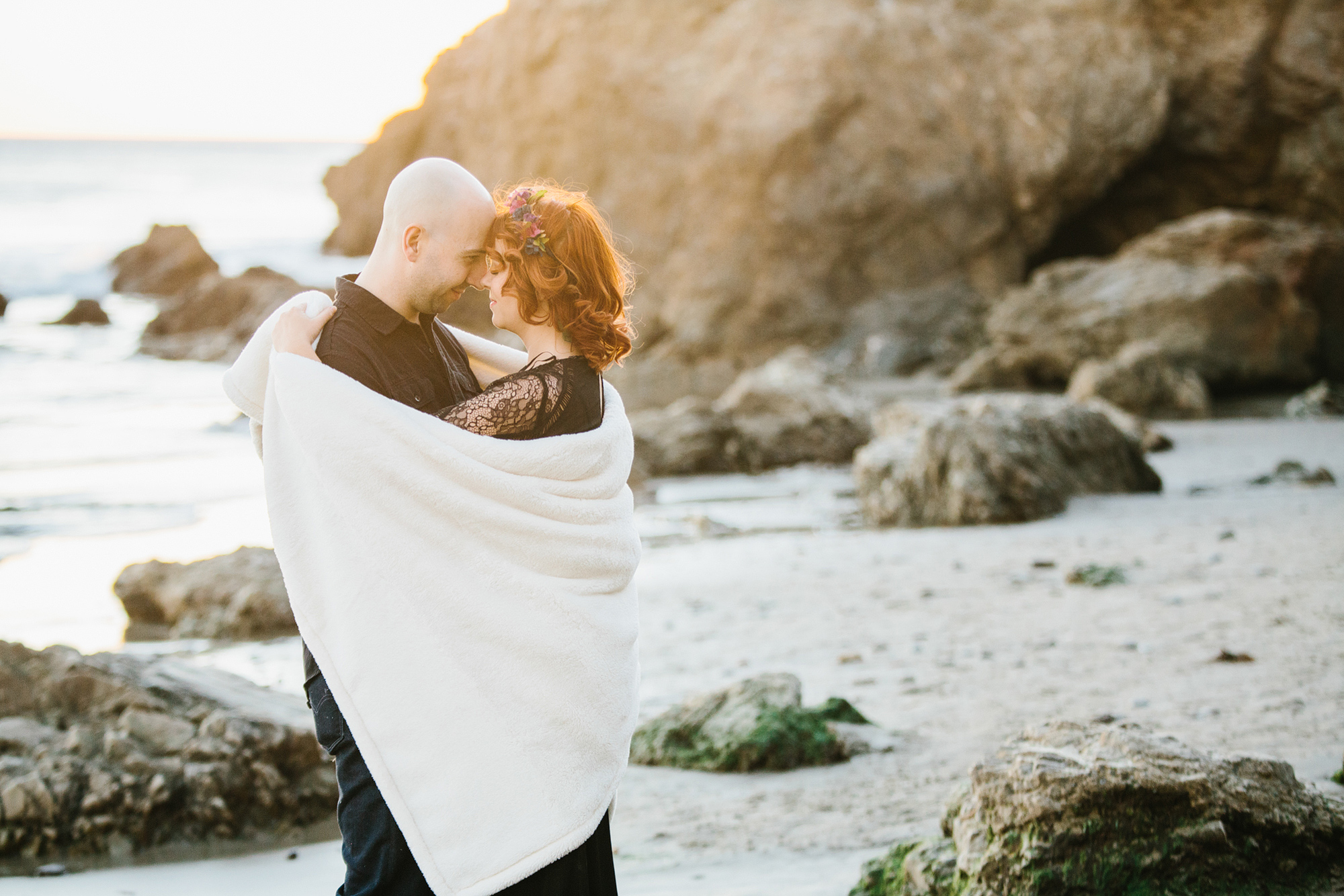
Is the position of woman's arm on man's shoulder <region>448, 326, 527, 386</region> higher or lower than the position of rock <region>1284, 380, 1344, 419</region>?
higher

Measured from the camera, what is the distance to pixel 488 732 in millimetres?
2129

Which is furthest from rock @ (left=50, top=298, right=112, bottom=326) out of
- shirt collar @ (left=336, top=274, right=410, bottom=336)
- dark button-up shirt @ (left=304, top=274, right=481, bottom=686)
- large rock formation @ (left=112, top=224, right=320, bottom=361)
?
shirt collar @ (left=336, top=274, right=410, bottom=336)

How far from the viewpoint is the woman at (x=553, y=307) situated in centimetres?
224

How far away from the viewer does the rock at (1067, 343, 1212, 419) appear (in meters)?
13.4

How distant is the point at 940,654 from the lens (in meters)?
5.29

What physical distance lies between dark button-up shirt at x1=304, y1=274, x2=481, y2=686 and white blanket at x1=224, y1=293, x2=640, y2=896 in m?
0.13

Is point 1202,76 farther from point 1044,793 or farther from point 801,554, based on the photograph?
point 1044,793

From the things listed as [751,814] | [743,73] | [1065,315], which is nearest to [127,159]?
[743,73]

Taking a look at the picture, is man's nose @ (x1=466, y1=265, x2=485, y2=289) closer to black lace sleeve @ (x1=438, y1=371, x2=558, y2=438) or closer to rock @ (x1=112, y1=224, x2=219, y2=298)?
black lace sleeve @ (x1=438, y1=371, x2=558, y2=438)

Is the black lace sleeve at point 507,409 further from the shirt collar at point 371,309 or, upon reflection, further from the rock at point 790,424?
the rock at point 790,424

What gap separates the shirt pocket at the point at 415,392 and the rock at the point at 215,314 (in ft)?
76.7

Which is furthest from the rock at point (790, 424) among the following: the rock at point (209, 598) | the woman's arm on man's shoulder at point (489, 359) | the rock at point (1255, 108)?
the rock at point (1255, 108)

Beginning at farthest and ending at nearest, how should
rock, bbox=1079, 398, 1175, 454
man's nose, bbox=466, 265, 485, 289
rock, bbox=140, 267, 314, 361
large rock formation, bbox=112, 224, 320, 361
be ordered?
rock, bbox=140, 267, 314, 361 < large rock formation, bbox=112, 224, 320, 361 < rock, bbox=1079, 398, 1175, 454 < man's nose, bbox=466, 265, 485, 289

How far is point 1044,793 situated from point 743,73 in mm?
18624
